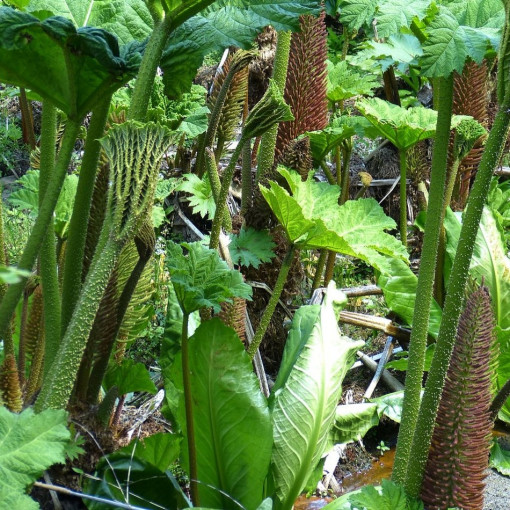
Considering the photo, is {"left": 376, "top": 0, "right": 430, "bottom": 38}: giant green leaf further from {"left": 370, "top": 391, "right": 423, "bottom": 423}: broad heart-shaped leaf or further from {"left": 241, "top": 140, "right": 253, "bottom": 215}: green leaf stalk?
{"left": 370, "top": 391, "right": 423, "bottom": 423}: broad heart-shaped leaf

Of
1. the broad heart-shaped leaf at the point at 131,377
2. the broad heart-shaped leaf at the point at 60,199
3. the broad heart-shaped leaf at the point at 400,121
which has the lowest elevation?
the broad heart-shaped leaf at the point at 131,377

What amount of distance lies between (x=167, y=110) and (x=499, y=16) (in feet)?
4.15

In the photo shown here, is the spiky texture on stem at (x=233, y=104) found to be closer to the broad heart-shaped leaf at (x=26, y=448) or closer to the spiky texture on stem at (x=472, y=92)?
the spiky texture on stem at (x=472, y=92)

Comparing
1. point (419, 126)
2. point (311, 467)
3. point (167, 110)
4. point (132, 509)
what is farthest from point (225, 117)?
point (132, 509)

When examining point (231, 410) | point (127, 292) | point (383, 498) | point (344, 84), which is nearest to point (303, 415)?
point (231, 410)

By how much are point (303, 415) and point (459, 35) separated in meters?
0.88

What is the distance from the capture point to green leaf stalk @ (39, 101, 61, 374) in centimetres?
141

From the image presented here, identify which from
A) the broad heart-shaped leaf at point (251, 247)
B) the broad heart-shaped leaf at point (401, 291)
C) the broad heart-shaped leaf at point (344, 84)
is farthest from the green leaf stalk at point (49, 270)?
the broad heart-shaped leaf at point (344, 84)

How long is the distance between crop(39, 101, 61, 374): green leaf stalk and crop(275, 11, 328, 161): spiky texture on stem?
4.37 ft

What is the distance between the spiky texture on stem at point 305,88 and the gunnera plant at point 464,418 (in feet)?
4.11

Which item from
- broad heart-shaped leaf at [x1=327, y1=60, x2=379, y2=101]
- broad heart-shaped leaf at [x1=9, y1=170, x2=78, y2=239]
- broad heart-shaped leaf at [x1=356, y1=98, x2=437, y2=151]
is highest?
broad heart-shaped leaf at [x1=327, y1=60, x2=379, y2=101]

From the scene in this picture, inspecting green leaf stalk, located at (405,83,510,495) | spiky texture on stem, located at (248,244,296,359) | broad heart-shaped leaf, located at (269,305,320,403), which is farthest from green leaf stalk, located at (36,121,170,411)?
spiky texture on stem, located at (248,244,296,359)

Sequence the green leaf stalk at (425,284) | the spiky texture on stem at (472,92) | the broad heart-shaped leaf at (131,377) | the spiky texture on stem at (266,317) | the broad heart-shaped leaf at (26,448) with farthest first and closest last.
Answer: the spiky texture on stem at (472,92)
the spiky texture on stem at (266,317)
the broad heart-shaped leaf at (131,377)
the green leaf stalk at (425,284)
the broad heart-shaped leaf at (26,448)

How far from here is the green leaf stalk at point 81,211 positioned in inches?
54.1
